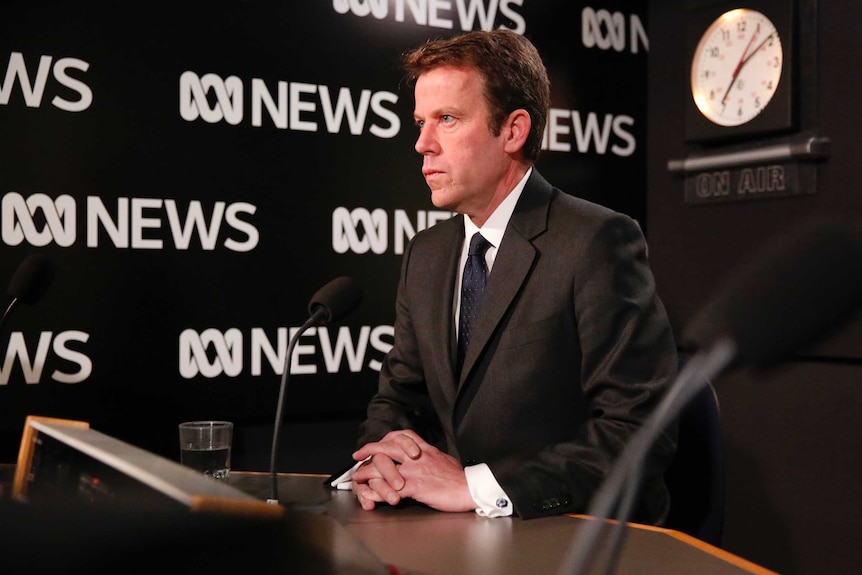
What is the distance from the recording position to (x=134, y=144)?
249cm

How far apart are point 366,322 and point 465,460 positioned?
1.00 metres

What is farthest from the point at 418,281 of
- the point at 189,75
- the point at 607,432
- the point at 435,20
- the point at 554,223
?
the point at 435,20

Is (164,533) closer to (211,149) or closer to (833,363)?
(211,149)

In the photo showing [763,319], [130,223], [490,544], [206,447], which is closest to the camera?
[763,319]

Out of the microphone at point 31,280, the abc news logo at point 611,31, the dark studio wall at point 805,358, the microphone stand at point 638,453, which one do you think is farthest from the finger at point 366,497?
the abc news logo at point 611,31

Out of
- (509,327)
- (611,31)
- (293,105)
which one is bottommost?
(509,327)

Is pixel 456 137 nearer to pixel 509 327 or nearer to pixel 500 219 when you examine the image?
pixel 500 219

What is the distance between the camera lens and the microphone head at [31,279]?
1.73 m

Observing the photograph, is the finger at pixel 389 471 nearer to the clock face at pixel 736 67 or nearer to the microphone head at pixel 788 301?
the microphone head at pixel 788 301

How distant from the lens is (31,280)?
1744 millimetres

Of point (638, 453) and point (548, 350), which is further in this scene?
point (548, 350)

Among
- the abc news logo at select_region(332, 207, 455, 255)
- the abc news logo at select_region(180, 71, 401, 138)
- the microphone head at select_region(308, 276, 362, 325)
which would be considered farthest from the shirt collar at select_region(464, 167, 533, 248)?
the abc news logo at select_region(180, 71, 401, 138)

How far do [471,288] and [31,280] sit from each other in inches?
34.4

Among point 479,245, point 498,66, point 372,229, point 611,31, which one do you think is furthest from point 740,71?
point 479,245
